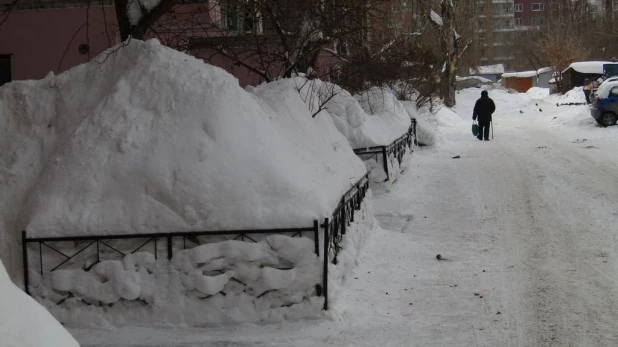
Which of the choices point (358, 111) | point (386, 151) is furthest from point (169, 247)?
point (358, 111)

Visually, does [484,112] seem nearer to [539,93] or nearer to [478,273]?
[478,273]

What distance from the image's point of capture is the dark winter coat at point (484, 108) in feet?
77.3

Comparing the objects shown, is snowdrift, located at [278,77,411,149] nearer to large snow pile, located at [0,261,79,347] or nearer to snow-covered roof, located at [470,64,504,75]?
large snow pile, located at [0,261,79,347]

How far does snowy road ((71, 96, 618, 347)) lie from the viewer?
550 centimetres

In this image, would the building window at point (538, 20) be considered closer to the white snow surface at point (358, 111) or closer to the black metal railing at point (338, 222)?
the white snow surface at point (358, 111)

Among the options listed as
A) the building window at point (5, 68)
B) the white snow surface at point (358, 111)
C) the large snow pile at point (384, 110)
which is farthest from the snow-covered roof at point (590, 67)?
the building window at point (5, 68)

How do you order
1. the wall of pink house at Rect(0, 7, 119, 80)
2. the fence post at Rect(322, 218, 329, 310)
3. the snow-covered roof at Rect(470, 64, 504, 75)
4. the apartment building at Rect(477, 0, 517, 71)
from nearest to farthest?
the fence post at Rect(322, 218, 329, 310) → the wall of pink house at Rect(0, 7, 119, 80) → the apartment building at Rect(477, 0, 517, 71) → the snow-covered roof at Rect(470, 64, 504, 75)

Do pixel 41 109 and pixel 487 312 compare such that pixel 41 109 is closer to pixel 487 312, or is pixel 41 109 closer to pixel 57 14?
pixel 487 312

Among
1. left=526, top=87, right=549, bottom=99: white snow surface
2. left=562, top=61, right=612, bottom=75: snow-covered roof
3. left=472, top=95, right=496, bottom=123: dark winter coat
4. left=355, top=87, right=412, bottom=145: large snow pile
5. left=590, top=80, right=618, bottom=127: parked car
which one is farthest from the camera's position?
left=526, top=87, right=549, bottom=99: white snow surface

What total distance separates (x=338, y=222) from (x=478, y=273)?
62.7 inches

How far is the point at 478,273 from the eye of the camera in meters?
7.41

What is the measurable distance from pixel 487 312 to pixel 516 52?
91.3m

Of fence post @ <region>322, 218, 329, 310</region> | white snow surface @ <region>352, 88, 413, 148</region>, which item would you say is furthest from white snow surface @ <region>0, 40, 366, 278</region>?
white snow surface @ <region>352, 88, 413, 148</region>

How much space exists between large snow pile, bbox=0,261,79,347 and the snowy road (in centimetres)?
269
